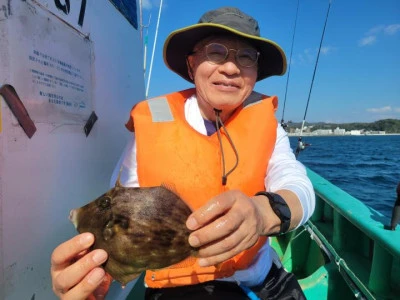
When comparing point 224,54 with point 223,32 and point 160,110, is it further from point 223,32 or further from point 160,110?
point 160,110

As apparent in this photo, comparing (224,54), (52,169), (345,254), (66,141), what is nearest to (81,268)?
(52,169)

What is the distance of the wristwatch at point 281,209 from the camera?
1.57 metres

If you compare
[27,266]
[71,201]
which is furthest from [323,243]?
[27,266]

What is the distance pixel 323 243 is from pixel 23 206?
3250 mm

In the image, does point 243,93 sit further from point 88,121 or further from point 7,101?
point 7,101

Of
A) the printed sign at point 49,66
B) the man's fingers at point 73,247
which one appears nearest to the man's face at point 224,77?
the printed sign at point 49,66

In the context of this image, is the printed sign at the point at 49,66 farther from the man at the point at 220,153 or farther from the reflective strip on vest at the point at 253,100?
the reflective strip on vest at the point at 253,100

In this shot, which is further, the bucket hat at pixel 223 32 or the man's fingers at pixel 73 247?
the bucket hat at pixel 223 32

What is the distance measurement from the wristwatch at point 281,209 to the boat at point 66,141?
110 cm

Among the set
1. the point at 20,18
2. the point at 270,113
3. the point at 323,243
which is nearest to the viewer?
the point at 20,18

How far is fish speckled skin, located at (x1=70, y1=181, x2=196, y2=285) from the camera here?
1.33m

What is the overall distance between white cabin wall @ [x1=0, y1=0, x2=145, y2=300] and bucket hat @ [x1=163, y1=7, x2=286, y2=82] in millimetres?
597

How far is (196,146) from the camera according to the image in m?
2.08

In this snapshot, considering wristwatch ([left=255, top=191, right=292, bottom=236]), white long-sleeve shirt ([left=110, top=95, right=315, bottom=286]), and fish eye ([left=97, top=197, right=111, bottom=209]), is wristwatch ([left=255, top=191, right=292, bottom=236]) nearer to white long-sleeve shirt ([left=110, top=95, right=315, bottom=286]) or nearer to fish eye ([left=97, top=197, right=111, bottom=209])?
white long-sleeve shirt ([left=110, top=95, right=315, bottom=286])
